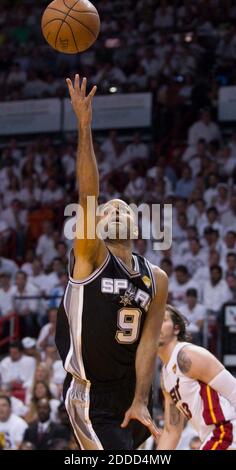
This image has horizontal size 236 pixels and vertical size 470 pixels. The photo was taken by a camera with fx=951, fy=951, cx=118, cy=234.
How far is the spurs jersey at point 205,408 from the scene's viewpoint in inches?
241

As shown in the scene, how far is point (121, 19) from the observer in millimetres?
21766

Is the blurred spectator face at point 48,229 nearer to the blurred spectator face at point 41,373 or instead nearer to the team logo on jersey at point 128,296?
the blurred spectator face at point 41,373

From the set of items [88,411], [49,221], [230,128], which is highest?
[230,128]

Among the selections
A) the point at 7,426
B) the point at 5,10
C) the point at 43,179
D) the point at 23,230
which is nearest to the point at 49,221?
the point at 23,230

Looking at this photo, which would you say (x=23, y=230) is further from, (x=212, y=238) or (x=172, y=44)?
(x=172, y=44)

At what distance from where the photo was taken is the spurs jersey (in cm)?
611

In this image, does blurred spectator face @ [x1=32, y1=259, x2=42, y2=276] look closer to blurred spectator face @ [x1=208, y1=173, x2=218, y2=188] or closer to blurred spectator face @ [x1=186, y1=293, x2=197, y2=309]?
blurred spectator face @ [x1=186, y1=293, x2=197, y2=309]

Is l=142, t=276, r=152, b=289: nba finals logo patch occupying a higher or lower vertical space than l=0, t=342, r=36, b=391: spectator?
higher

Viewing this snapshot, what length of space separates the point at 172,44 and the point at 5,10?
5.89 metres

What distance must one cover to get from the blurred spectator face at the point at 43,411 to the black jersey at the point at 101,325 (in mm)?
5612

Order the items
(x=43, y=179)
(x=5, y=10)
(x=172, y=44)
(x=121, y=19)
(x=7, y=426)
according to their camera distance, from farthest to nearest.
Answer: (x=5, y=10), (x=121, y=19), (x=172, y=44), (x=43, y=179), (x=7, y=426)

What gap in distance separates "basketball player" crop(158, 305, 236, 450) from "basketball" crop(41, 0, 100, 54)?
6.91ft

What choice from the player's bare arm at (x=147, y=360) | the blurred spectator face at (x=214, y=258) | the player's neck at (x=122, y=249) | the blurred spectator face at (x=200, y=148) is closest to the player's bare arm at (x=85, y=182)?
the player's neck at (x=122, y=249)

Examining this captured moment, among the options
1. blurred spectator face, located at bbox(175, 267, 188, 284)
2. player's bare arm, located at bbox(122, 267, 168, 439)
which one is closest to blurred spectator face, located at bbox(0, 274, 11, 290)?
blurred spectator face, located at bbox(175, 267, 188, 284)
